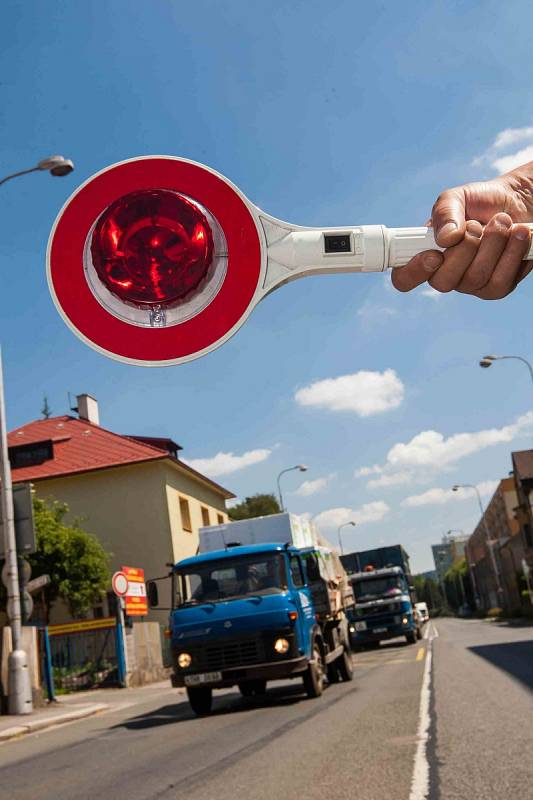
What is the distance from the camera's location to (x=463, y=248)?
1.69 m

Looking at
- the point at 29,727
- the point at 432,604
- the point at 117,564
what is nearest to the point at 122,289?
the point at 29,727

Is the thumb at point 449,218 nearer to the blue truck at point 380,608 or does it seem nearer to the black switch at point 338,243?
the black switch at point 338,243

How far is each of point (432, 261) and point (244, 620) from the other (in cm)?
1201

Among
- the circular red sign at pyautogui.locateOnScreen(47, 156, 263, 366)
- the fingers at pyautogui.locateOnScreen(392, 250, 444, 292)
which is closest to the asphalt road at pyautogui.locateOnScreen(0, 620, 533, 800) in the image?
the fingers at pyautogui.locateOnScreen(392, 250, 444, 292)

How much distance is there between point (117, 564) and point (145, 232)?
3485cm

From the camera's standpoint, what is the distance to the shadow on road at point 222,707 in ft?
45.1

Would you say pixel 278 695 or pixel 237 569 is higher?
pixel 237 569

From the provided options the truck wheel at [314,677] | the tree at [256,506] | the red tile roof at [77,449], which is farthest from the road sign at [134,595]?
the tree at [256,506]

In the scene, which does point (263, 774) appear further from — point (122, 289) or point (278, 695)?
point (278, 695)

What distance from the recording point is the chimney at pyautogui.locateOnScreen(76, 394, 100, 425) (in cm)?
4303

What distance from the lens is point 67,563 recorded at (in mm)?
29312

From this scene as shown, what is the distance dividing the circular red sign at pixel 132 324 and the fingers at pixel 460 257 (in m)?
0.37

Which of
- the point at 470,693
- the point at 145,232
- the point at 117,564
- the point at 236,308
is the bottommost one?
the point at 470,693

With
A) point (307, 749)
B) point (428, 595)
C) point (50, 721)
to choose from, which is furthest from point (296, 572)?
point (428, 595)
